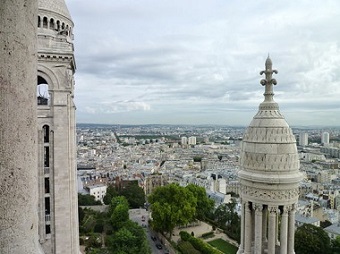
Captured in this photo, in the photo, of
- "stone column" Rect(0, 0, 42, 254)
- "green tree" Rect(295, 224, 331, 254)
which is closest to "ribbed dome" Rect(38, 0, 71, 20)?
"stone column" Rect(0, 0, 42, 254)

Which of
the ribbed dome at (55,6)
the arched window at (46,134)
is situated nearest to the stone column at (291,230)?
the arched window at (46,134)

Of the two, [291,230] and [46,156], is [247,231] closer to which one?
[291,230]

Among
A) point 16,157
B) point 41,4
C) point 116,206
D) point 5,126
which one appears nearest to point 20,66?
point 5,126

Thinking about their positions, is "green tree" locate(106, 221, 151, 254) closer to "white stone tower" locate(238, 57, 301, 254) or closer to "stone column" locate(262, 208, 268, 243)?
"stone column" locate(262, 208, 268, 243)

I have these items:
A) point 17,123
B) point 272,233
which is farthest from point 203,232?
point 17,123

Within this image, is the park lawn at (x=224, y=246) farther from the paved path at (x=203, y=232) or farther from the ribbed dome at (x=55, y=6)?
the ribbed dome at (x=55, y=6)

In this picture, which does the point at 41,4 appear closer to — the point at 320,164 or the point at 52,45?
the point at 52,45
